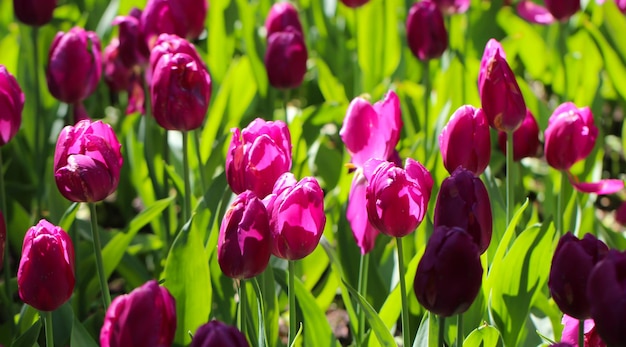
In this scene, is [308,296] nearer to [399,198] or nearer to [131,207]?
[399,198]

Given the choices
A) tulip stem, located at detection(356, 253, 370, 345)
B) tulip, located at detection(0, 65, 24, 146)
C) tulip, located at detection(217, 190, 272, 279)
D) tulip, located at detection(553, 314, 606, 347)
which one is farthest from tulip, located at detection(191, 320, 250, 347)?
tulip, located at detection(0, 65, 24, 146)

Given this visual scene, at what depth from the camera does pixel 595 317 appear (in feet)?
3.63

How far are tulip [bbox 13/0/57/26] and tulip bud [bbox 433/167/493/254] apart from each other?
128cm

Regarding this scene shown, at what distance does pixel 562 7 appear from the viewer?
7.77ft

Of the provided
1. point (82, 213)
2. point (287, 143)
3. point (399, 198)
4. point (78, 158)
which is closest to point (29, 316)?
point (78, 158)

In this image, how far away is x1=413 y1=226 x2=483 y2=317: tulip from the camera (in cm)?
113

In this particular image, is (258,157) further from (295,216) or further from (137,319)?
(137,319)

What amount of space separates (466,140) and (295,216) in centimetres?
36

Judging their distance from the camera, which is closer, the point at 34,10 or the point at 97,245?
the point at 97,245

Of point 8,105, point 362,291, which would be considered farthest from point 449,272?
point 8,105

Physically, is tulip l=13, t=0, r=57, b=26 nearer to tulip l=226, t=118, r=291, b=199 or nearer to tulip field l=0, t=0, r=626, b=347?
tulip field l=0, t=0, r=626, b=347

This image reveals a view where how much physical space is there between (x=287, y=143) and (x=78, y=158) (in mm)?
304

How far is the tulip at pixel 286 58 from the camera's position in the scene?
2111mm

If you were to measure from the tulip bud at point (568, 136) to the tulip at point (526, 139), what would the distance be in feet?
0.49
